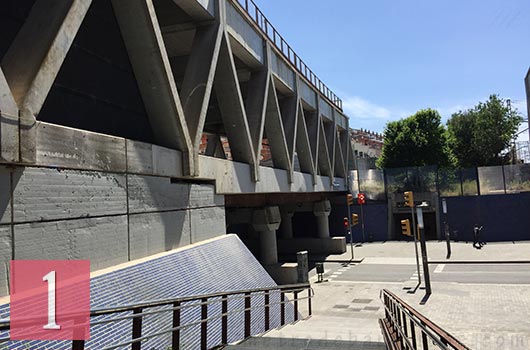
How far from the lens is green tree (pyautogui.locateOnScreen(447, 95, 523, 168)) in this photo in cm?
6222

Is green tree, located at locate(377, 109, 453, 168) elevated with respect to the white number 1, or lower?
elevated

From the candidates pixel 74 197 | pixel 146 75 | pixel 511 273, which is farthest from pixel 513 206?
pixel 74 197

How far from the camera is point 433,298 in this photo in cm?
1722

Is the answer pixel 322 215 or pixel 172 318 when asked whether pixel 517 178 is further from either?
pixel 172 318

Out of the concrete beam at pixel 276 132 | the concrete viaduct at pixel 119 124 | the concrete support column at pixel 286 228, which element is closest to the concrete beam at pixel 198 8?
the concrete viaduct at pixel 119 124

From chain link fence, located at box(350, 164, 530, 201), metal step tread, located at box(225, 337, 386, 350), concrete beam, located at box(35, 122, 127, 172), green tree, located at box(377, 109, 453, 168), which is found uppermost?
green tree, located at box(377, 109, 453, 168)

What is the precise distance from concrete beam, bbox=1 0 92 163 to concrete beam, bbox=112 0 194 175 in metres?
2.12

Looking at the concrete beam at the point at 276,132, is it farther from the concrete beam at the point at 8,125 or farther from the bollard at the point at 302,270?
the concrete beam at the point at 8,125

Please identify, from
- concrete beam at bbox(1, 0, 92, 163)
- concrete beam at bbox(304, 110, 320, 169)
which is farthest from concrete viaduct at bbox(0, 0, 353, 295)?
concrete beam at bbox(304, 110, 320, 169)

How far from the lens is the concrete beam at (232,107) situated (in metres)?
13.8

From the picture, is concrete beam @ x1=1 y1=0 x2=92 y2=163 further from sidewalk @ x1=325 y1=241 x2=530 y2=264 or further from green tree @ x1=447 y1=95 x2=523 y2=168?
green tree @ x1=447 y1=95 x2=523 y2=168

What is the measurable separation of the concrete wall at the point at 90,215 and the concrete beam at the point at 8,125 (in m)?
0.22

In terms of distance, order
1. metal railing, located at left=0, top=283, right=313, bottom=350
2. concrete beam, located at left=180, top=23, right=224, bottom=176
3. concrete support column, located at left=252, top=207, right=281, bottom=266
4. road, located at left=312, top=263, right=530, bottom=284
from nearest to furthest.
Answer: metal railing, located at left=0, top=283, right=313, bottom=350 → concrete beam, located at left=180, top=23, right=224, bottom=176 → road, located at left=312, top=263, right=530, bottom=284 → concrete support column, located at left=252, top=207, right=281, bottom=266


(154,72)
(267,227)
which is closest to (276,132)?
(267,227)
